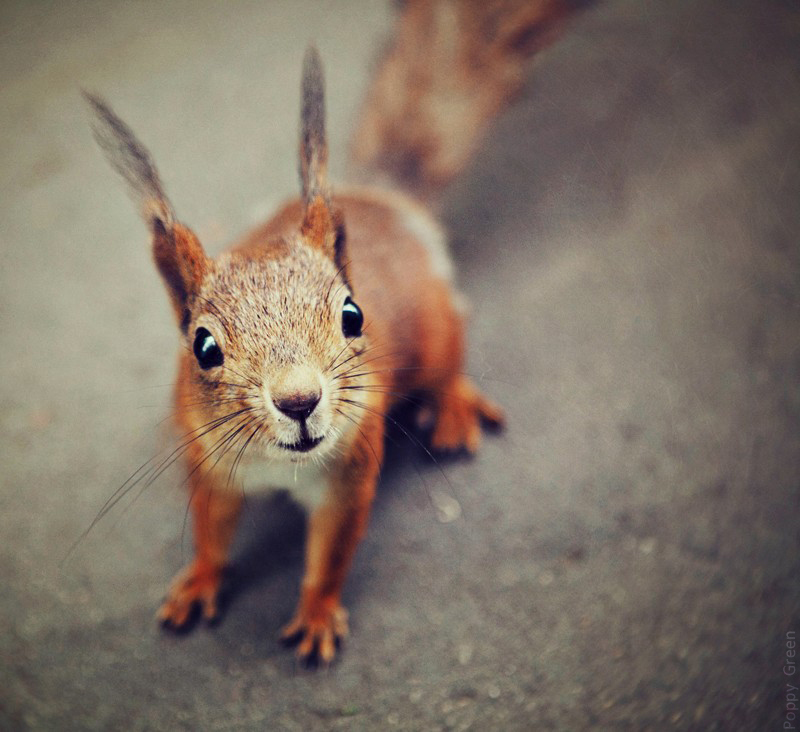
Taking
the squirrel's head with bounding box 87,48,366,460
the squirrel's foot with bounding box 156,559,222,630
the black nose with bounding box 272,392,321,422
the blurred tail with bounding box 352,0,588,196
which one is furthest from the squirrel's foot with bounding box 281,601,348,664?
the blurred tail with bounding box 352,0,588,196

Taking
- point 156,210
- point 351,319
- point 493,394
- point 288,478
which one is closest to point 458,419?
point 493,394

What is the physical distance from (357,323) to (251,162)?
4.98 feet

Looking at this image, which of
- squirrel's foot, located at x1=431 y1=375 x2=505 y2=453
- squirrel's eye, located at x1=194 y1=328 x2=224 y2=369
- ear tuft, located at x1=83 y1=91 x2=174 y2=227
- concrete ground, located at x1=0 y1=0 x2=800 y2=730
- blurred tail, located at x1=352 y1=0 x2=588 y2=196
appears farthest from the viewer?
blurred tail, located at x1=352 y1=0 x2=588 y2=196

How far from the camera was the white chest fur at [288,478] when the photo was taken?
1.16m

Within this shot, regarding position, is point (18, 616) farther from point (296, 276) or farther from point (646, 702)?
point (646, 702)

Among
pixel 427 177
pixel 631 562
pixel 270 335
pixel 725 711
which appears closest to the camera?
pixel 270 335

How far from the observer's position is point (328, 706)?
51.5 inches

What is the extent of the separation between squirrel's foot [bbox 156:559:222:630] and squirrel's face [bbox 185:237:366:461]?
491 millimetres

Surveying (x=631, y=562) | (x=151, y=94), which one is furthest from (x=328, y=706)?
(x=151, y=94)

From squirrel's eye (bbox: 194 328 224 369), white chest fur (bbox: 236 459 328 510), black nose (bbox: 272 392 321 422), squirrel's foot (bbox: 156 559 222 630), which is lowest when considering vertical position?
squirrel's foot (bbox: 156 559 222 630)

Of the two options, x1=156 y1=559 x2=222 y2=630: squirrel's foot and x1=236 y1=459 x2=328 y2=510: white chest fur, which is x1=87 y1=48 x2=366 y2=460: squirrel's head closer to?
x1=236 y1=459 x2=328 y2=510: white chest fur

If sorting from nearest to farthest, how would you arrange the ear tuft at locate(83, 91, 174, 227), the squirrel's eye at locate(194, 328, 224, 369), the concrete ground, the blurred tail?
1. the ear tuft at locate(83, 91, 174, 227)
2. the squirrel's eye at locate(194, 328, 224, 369)
3. the concrete ground
4. the blurred tail

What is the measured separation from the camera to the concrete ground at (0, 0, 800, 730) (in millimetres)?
1343

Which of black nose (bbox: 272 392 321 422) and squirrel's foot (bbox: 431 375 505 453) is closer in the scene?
black nose (bbox: 272 392 321 422)
